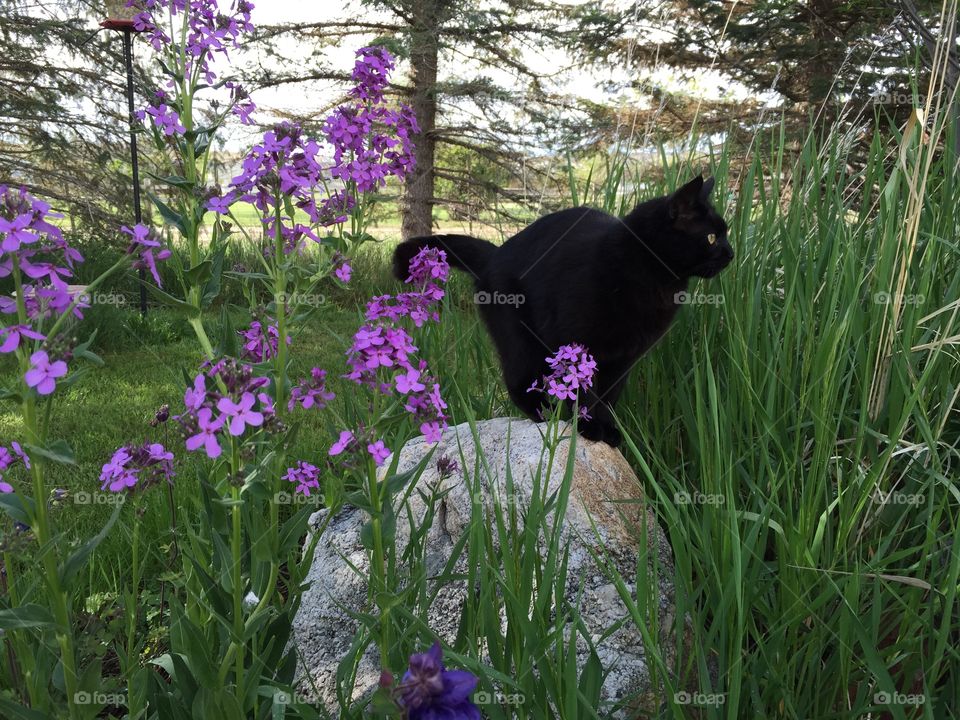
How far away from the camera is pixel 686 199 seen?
256cm

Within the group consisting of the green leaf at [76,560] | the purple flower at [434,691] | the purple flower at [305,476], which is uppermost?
the purple flower at [434,691]

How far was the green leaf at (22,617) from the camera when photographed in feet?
3.78

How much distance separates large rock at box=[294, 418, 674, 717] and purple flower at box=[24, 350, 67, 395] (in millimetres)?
916

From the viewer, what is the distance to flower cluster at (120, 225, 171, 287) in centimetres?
119

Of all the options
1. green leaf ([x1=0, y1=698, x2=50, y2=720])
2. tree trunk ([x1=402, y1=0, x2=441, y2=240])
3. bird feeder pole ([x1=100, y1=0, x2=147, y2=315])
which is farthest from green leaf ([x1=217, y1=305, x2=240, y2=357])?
tree trunk ([x1=402, y1=0, x2=441, y2=240])

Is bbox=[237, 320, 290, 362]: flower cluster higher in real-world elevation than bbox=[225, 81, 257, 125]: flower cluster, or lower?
lower

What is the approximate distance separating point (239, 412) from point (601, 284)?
1807 mm

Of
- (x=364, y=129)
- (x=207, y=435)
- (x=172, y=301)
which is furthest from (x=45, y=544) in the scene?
(x=364, y=129)

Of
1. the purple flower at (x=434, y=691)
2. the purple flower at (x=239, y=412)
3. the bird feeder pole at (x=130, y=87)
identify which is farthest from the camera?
the bird feeder pole at (x=130, y=87)

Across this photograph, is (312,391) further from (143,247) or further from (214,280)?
(143,247)

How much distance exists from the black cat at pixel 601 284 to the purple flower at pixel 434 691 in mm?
1837

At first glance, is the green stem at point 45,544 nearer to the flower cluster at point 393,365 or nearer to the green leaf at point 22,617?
the green leaf at point 22,617

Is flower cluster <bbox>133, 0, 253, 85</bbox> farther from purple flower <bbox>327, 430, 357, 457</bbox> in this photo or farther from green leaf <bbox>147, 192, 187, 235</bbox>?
purple flower <bbox>327, 430, 357, 457</bbox>

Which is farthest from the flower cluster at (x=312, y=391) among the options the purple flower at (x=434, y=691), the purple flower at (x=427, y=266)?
the purple flower at (x=434, y=691)
